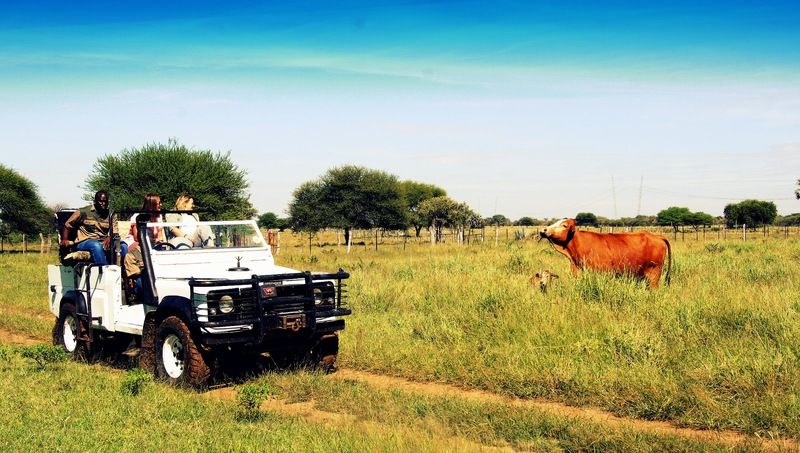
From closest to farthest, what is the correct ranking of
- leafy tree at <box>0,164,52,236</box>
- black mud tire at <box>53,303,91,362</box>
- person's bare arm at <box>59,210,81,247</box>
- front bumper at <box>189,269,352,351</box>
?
front bumper at <box>189,269,352,351</box>, person's bare arm at <box>59,210,81,247</box>, black mud tire at <box>53,303,91,362</box>, leafy tree at <box>0,164,52,236</box>

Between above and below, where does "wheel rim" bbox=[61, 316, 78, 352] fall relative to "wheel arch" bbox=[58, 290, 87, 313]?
below

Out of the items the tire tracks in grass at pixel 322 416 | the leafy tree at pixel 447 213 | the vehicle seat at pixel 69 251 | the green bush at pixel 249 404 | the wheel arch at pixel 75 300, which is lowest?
the tire tracks in grass at pixel 322 416

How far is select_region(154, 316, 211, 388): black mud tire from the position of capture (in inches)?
326

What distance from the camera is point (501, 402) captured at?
7.88 metres

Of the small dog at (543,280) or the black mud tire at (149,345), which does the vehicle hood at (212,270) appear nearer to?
the black mud tire at (149,345)

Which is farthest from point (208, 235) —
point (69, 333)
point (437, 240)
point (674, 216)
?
point (674, 216)

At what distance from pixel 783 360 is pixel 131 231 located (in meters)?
8.79

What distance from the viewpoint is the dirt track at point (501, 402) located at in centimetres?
619

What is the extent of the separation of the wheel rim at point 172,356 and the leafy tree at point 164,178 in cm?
2875

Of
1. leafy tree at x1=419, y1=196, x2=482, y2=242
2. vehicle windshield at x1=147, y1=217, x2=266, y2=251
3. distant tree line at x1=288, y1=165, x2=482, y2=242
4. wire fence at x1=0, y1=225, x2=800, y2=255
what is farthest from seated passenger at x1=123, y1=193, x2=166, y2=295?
leafy tree at x1=419, y1=196, x2=482, y2=242

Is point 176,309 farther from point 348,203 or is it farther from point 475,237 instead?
point 348,203

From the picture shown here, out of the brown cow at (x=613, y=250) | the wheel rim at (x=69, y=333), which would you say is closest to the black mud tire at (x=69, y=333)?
the wheel rim at (x=69, y=333)

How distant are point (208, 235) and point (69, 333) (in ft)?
10.1

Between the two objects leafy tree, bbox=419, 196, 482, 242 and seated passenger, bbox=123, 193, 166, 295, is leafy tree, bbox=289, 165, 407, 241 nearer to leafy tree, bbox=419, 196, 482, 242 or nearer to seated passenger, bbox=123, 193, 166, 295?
leafy tree, bbox=419, 196, 482, 242
